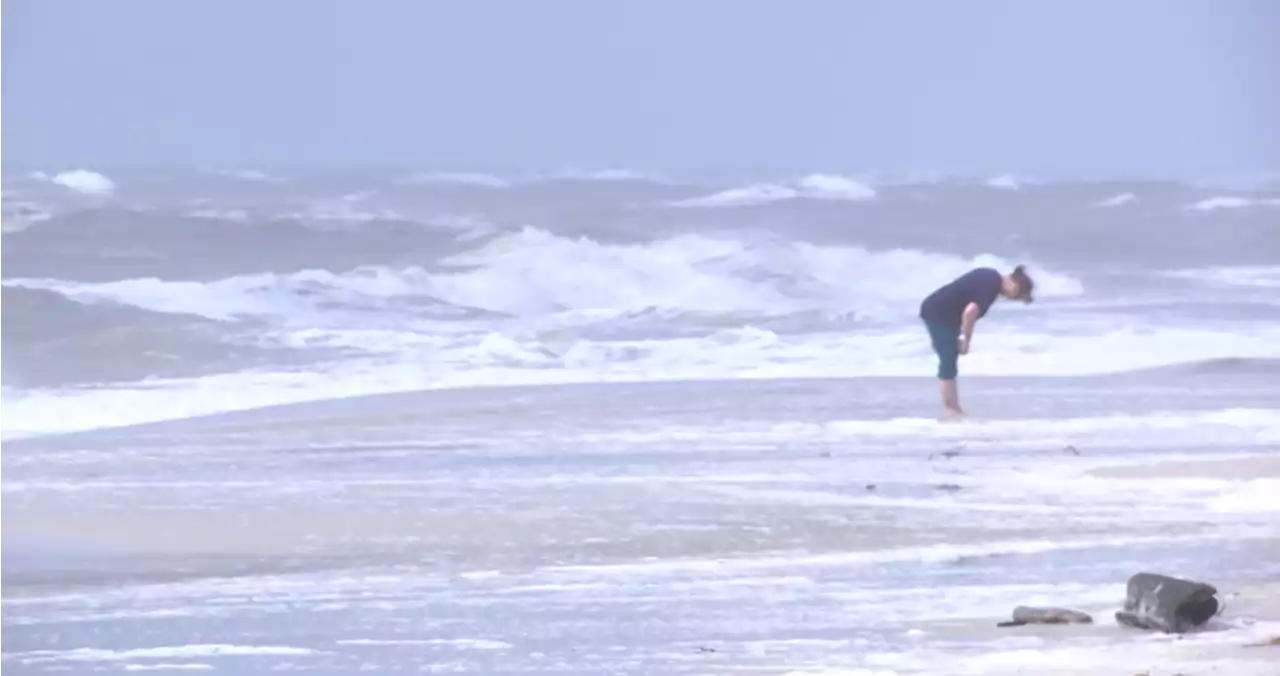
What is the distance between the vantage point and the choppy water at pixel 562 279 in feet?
12.7

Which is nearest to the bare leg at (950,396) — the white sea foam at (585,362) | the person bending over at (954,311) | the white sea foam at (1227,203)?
the person bending over at (954,311)

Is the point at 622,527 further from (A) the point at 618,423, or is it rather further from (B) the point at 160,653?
(B) the point at 160,653

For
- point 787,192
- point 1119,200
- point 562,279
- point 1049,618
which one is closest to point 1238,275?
point 1119,200

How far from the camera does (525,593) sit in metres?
2.43

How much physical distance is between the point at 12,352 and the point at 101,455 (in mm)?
958

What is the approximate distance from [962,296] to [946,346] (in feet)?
0.35

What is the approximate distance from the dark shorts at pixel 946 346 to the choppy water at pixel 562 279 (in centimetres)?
25

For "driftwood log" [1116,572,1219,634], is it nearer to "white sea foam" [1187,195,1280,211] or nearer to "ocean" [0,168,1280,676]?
"ocean" [0,168,1280,676]

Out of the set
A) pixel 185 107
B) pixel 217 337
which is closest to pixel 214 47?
pixel 185 107

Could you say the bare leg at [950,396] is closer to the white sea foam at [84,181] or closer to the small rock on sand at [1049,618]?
the small rock on sand at [1049,618]

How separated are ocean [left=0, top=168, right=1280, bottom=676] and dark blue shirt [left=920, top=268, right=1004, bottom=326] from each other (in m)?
0.18

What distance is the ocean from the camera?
230 centimetres

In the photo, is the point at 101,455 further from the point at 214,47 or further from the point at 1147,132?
the point at 1147,132

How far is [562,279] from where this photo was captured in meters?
4.66
